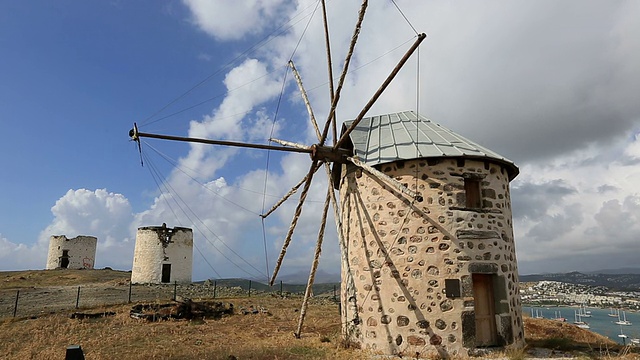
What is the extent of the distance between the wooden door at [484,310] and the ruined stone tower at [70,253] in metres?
38.5

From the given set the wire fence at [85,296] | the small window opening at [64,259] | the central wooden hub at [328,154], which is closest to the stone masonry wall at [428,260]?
the central wooden hub at [328,154]

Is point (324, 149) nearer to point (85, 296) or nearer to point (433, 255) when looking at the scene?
point (433, 255)

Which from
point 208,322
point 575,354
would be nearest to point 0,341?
point 208,322

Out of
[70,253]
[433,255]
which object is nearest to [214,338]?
[433,255]

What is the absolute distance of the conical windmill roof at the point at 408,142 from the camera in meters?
10.3

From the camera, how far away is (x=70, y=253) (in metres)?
37.2

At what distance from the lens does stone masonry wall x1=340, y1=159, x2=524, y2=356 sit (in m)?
9.36

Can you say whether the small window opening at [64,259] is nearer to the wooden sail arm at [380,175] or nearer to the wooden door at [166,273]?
the wooden door at [166,273]

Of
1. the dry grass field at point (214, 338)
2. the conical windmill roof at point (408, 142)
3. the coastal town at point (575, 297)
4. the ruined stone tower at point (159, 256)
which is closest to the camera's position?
the dry grass field at point (214, 338)

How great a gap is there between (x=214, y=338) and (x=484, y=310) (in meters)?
7.72

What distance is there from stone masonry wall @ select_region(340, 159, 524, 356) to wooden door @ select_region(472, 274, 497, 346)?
0.19m

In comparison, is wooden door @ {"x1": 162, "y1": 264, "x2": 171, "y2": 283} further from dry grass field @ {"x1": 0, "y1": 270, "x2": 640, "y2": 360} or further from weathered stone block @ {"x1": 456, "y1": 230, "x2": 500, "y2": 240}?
weathered stone block @ {"x1": 456, "y1": 230, "x2": 500, "y2": 240}

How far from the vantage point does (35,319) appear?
15.4 metres

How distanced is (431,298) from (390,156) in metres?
3.74
